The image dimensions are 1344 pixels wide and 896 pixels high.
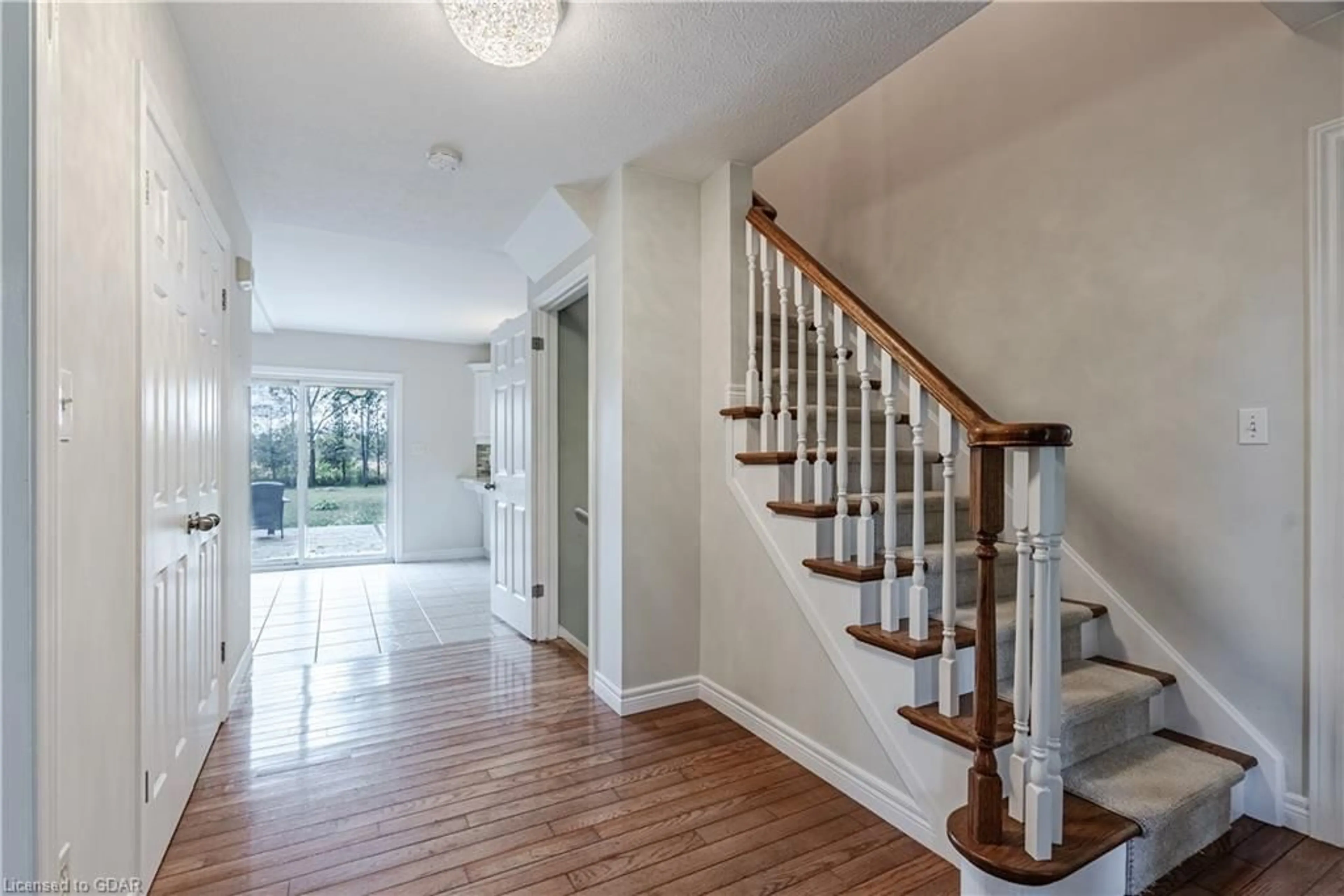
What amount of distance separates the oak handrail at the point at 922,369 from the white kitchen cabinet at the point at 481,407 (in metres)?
4.84

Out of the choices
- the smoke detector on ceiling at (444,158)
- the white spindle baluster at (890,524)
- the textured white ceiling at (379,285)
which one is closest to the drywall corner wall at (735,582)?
the white spindle baluster at (890,524)

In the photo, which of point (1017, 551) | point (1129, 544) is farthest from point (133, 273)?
point (1129, 544)

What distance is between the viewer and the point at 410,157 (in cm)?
254

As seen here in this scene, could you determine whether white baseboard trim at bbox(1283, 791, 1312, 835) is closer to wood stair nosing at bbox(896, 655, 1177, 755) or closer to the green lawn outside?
wood stair nosing at bbox(896, 655, 1177, 755)

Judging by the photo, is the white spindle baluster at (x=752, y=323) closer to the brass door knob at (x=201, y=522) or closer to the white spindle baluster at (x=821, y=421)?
the white spindle baluster at (x=821, y=421)

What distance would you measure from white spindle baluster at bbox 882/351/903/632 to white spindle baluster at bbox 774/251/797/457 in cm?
43

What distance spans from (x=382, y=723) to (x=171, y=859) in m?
0.91

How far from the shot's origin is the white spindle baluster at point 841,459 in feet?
6.93

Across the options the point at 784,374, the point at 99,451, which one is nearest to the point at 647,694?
the point at 784,374

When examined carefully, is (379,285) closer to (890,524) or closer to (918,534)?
(890,524)

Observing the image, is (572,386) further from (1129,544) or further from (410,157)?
(1129,544)

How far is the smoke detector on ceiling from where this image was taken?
246 centimetres

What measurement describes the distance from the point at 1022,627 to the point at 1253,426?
1.15 meters

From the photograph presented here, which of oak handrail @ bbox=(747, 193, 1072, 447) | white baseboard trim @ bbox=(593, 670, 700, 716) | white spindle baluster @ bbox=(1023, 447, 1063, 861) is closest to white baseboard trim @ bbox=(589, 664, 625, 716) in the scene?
white baseboard trim @ bbox=(593, 670, 700, 716)
